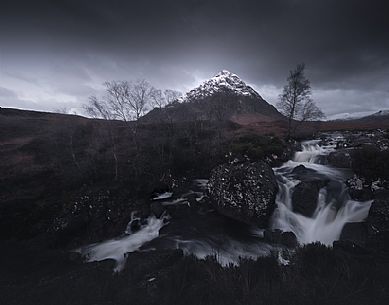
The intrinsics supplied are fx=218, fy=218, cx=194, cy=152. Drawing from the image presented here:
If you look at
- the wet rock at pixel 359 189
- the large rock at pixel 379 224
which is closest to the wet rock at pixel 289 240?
the large rock at pixel 379 224

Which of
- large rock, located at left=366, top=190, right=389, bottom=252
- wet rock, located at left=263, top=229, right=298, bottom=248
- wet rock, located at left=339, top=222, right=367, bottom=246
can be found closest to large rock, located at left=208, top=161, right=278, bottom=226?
wet rock, located at left=263, top=229, right=298, bottom=248

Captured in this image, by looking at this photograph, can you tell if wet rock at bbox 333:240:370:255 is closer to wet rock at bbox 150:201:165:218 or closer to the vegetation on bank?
the vegetation on bank

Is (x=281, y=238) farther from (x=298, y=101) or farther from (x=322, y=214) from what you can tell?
(x=298, y=101)

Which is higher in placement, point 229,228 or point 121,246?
point 229,228

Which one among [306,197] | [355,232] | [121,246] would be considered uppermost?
[306,197]

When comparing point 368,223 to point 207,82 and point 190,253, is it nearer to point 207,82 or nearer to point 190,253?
point 190,253

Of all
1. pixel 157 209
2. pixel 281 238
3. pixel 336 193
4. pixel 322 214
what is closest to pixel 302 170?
pixel 336 193

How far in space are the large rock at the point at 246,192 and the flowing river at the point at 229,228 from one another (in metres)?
0.59

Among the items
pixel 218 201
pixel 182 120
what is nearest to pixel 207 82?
pixel 182 120

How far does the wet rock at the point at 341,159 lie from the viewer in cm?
1844

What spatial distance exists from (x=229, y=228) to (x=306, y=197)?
557cm

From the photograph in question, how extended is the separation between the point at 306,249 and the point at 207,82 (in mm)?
199137

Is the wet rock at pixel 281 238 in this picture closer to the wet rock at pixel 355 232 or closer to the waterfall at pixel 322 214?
the waterfall at pixel 322 214

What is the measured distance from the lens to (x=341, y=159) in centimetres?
1891
